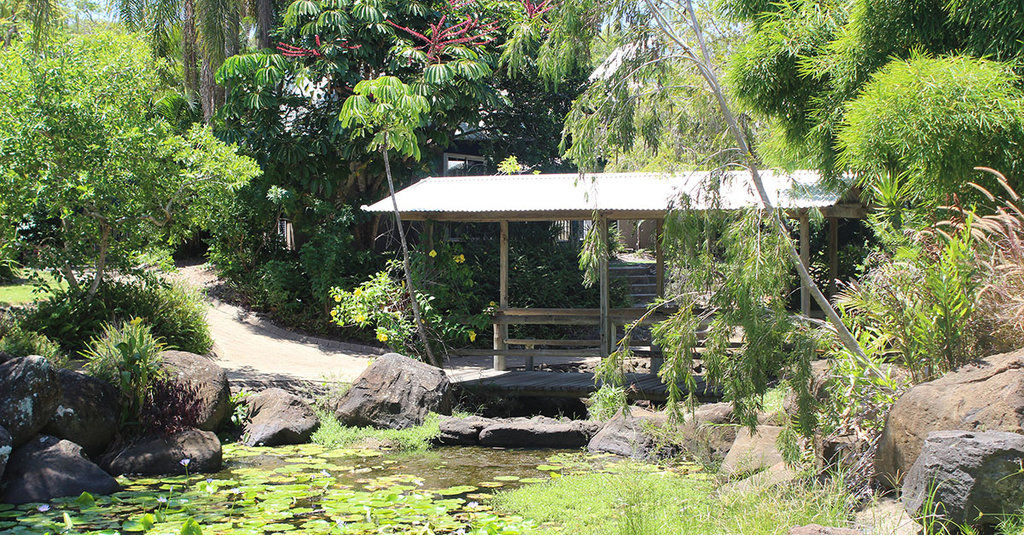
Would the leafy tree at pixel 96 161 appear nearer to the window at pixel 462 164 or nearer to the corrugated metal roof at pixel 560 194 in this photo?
the corrugated metal roof at pixel 560 194

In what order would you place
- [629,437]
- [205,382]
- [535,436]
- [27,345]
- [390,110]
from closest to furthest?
[629,437] < [205,382] < [27,345] < [535,436] < [390,110]

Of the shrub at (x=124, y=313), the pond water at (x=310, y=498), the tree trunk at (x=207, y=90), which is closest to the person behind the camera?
the pond water at (x=310, y=498)

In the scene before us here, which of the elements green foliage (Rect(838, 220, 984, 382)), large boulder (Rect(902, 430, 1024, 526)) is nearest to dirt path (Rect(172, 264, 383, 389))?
green foliage (Rect(838, 220, 984, 382))

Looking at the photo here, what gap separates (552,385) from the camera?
1081 centimetres

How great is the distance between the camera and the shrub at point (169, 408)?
775cm

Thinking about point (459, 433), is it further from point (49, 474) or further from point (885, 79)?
point (885, 79)

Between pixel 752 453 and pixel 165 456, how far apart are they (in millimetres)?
5209

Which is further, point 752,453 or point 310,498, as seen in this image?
point 752,453

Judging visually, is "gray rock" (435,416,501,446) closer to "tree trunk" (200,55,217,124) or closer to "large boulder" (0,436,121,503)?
"large boulder" (0,436,121,503)

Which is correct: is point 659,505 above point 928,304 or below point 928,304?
below

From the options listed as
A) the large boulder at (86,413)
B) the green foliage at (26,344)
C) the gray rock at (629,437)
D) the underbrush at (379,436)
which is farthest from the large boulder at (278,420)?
the gray rock at (629,437)

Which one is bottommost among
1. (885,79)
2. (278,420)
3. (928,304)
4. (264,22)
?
(278,420)

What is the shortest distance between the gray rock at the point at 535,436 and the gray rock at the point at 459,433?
85mm

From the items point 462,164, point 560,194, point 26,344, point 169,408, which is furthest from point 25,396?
point 462,164
